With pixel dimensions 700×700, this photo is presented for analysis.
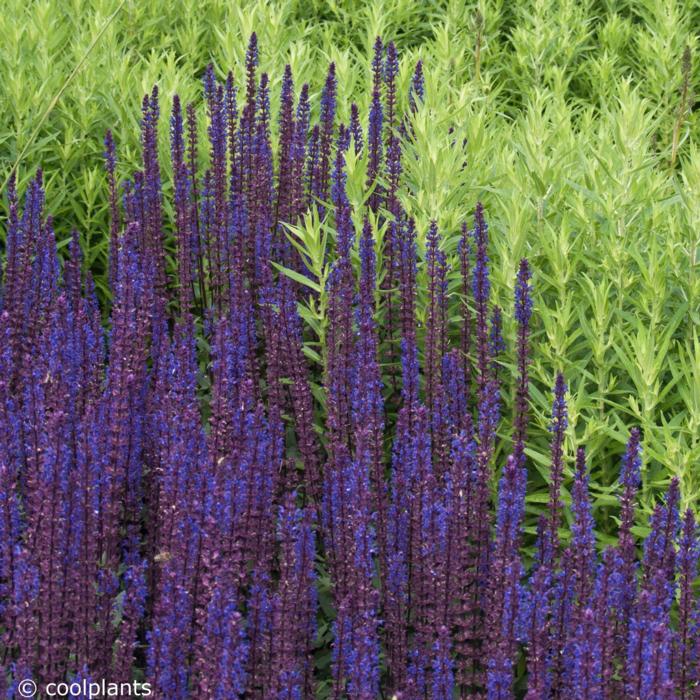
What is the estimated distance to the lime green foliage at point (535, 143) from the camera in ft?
13.5

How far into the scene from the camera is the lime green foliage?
4.12 m

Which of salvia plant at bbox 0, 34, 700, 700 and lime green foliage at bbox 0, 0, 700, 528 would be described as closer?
salvia plant at bbox 0, 34, 700, 700

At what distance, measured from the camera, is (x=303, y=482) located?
14.5 ft

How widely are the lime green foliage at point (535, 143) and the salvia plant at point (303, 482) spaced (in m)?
0.17

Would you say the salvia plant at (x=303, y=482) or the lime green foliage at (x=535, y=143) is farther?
the lime green foliage at (x=535, y=143)

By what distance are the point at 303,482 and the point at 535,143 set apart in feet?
5.27

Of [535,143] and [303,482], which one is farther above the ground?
[535,143]

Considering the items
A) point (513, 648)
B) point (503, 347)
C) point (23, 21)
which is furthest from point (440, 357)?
point (23, 21)

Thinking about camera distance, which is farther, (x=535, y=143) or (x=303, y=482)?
(x=535, y=143)

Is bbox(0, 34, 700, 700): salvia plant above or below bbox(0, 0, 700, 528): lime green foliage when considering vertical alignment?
below

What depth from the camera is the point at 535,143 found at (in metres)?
4.83

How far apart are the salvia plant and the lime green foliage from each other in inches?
6.5

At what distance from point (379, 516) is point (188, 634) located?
0.77 meters

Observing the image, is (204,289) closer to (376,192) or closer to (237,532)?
(376,192)
